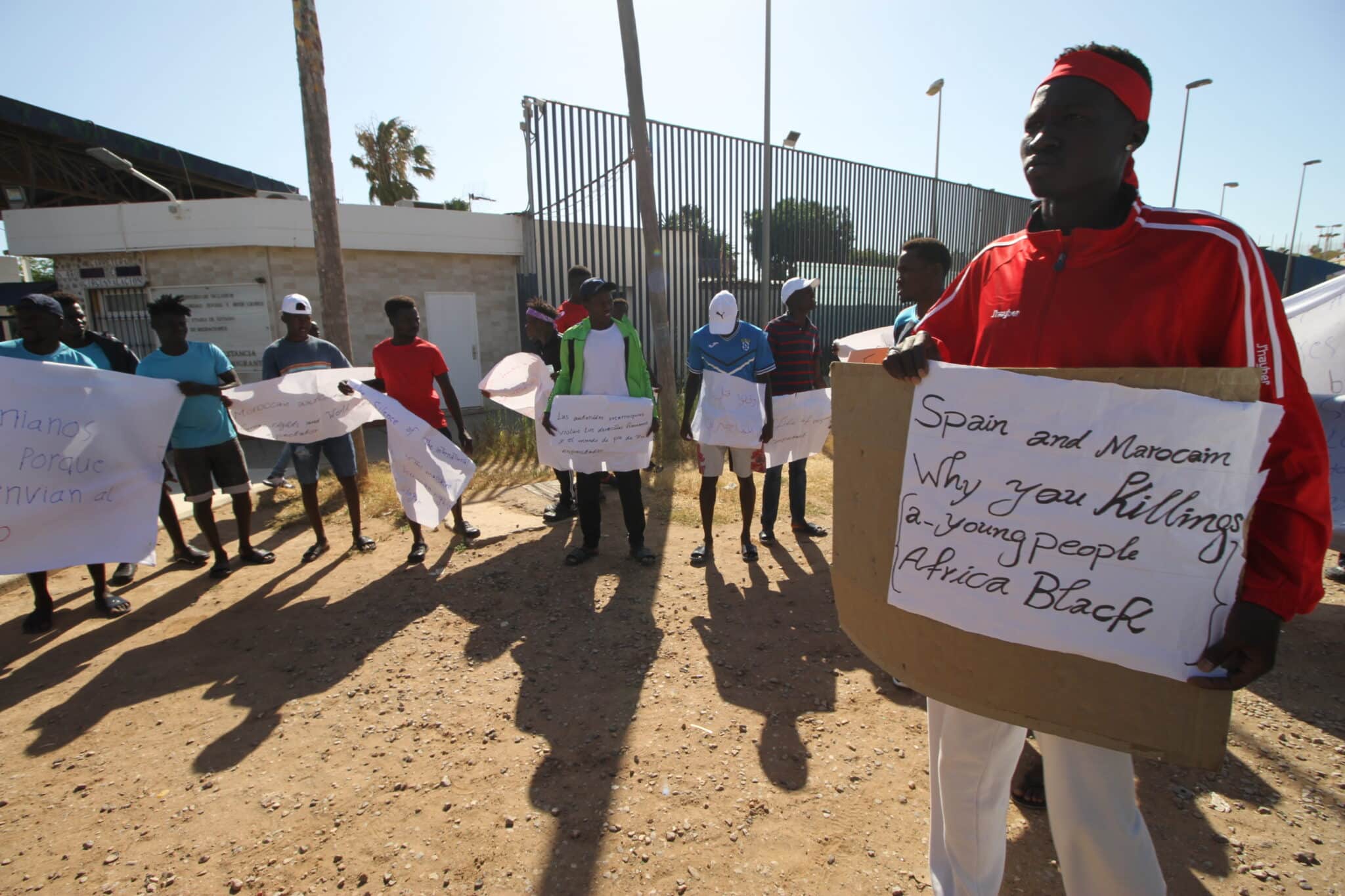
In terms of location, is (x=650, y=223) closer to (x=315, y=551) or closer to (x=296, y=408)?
(x=296, y=408)

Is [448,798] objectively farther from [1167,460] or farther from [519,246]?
[519,246]

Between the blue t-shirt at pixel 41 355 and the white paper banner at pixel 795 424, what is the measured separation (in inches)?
173

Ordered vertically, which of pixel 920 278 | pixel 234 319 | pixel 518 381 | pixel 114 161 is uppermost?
pixel 114 161

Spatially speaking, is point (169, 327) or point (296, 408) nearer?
point (169, 327)

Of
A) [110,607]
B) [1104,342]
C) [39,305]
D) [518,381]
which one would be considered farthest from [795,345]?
[110,607]

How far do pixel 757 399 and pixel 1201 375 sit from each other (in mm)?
3617

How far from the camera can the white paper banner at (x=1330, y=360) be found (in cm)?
Answer: 341

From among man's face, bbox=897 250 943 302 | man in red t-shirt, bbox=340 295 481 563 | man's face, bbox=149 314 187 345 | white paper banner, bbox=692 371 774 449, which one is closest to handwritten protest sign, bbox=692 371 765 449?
white paper banner, bbox=692 371 774 449

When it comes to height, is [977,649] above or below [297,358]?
below

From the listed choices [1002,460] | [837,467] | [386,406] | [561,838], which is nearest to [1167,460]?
[1002,460]

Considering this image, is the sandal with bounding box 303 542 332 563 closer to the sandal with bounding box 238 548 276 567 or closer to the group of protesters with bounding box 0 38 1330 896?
the sandal with bounding box 238 548 276 567

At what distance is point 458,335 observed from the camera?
40.5 ft

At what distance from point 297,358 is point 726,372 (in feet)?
10.7

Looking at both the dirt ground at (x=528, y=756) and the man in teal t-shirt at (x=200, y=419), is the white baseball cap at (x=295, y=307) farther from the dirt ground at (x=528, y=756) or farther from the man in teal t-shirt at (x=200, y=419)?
the dirt ground at (x=528, y=756)
